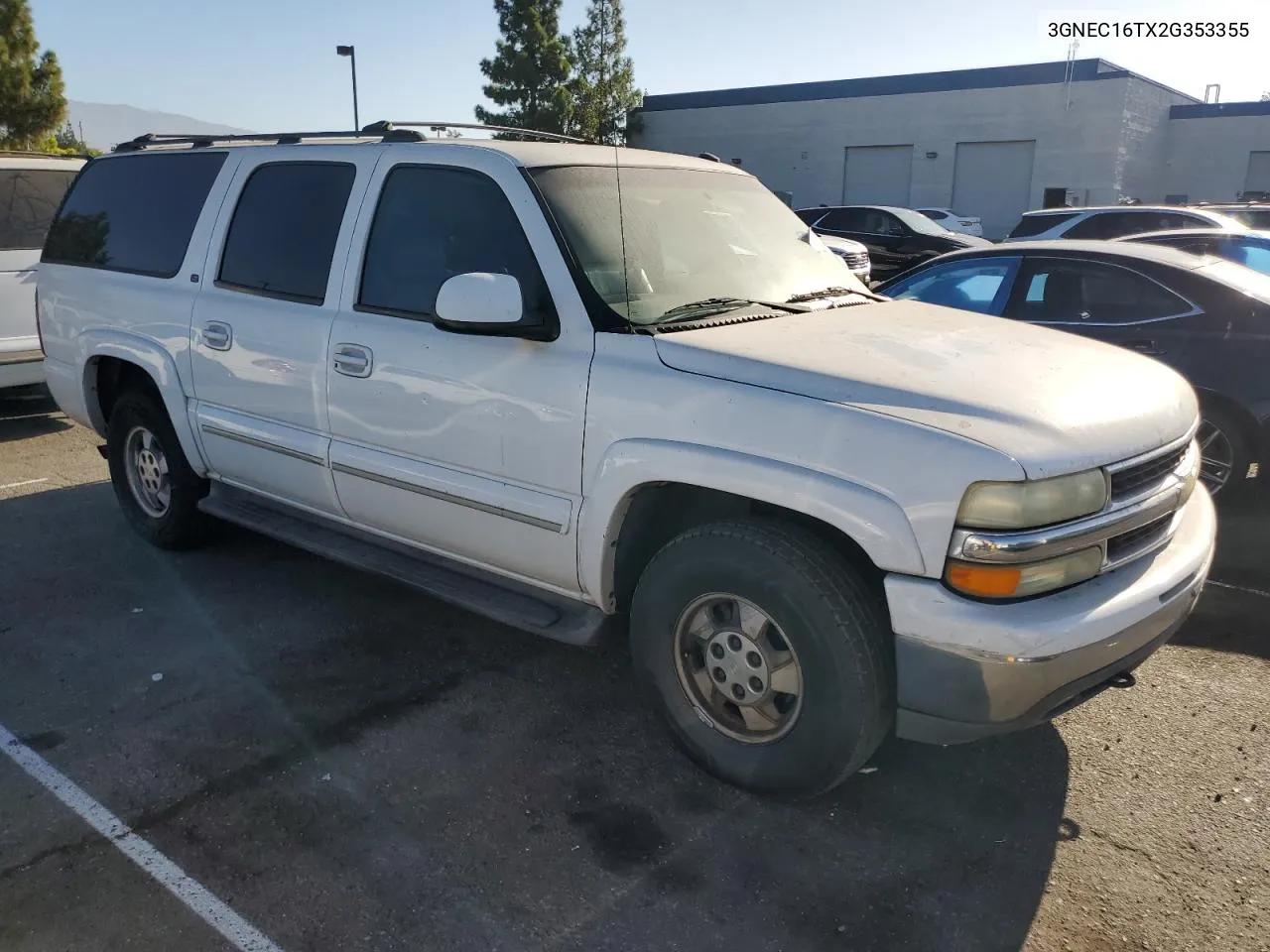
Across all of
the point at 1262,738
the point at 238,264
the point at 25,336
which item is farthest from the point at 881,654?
the point at 25,336

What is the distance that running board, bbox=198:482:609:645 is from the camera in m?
3.54

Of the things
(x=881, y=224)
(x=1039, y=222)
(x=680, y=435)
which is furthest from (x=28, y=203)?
(x=881, y=224)

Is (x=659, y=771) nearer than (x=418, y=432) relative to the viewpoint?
Yes

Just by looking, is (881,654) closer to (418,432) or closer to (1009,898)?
(1009,898)

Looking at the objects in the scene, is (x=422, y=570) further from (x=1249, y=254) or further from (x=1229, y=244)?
(x=1229, y=244)

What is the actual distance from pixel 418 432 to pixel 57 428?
240 inches

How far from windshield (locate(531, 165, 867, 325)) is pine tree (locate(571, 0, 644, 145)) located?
30.6 metres

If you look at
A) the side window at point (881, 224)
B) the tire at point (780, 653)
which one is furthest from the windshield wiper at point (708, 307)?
the side window at point (881, 224)

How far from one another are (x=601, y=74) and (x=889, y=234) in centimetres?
2052

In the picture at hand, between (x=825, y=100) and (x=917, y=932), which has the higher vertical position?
(x=825, y=100)

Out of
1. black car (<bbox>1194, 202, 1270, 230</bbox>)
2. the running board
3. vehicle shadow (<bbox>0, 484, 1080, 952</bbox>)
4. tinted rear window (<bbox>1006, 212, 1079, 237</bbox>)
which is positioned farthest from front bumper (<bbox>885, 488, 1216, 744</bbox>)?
black car (<bbox>1194, 202, 1270, 230</bbox>)

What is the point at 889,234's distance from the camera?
18.5 metres

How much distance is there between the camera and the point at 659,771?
3.42 m

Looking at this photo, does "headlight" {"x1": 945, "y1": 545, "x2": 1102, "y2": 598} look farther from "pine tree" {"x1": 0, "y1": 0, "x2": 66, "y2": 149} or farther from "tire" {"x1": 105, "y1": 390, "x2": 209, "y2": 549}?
"pine tree" {"x1": 0, "y1": 0, "x2": 66, "y2": 149}
